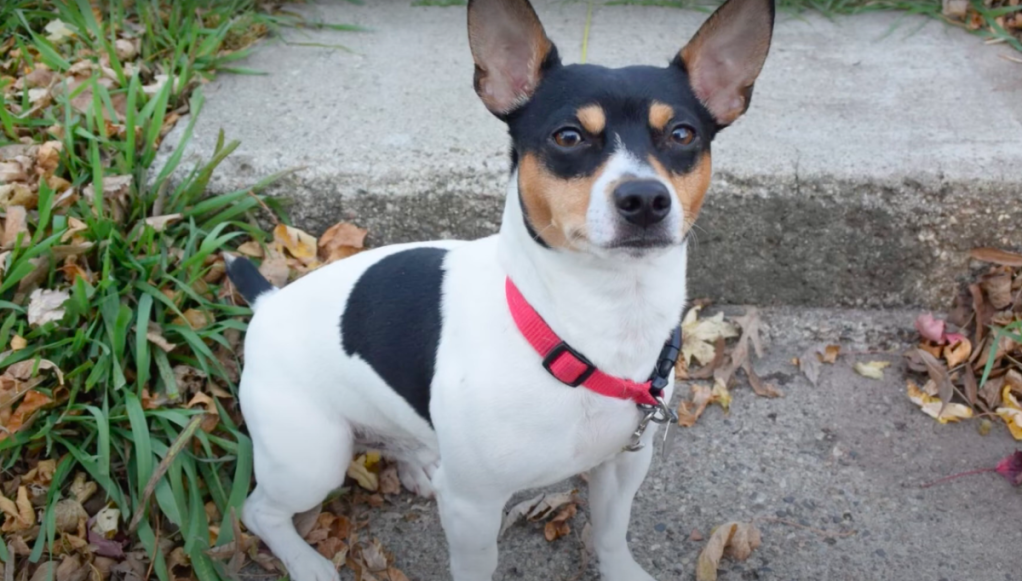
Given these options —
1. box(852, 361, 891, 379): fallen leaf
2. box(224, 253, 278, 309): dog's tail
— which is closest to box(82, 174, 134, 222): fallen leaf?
box(224, 253, 278, 309): dog's tail

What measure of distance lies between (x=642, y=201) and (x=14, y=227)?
2.42 m

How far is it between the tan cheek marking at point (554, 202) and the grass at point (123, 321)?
146 cm

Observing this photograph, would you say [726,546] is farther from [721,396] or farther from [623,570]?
[721,396]

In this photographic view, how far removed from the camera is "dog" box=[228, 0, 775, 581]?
205cm

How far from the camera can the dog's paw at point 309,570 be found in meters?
2.80

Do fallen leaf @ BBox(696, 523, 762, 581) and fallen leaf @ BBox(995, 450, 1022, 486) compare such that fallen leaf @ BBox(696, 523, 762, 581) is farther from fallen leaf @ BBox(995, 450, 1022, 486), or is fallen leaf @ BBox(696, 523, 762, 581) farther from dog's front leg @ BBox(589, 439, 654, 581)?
fallen leaf @ BBox(995, 450, 1022, 486)

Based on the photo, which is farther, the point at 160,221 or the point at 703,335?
the point at 703,335

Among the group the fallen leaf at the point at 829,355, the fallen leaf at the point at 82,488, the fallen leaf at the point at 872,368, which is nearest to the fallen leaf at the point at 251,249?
the fallen leaf at the point at 82,488

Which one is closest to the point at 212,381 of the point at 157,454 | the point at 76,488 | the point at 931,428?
the point at 157,454

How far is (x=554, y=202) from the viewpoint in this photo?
2021mm

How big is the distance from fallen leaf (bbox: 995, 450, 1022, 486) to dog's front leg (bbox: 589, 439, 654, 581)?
1307 mm

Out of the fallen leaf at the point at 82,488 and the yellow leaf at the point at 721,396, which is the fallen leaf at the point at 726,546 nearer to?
the yellow leaf at the point at 721,396

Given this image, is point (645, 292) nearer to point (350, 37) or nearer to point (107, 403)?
point (107, 403)

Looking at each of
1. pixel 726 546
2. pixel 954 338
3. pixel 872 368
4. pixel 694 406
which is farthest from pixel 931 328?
pixel 726 546
